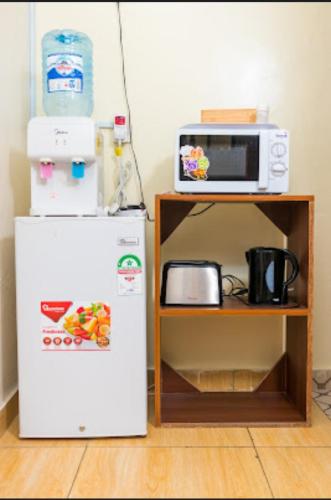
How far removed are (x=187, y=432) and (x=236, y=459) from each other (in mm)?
269

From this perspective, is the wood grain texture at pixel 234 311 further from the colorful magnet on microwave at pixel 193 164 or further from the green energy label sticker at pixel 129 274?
the colorful magnet on microwave at pixel 193 164

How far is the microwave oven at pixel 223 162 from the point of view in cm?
184

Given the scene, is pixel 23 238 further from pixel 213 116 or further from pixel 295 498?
pixel 295 498

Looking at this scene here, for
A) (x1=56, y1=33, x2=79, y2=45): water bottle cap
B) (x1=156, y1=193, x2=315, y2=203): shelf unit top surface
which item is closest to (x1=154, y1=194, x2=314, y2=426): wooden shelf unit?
(x1=156, y1=193, x2=315, y2=203): shelf unit top surface

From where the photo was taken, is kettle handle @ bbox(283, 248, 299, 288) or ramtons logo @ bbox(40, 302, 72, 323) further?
kettle handle @ bbox(283, 248, 299, 288)

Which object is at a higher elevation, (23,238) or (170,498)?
(23,238)

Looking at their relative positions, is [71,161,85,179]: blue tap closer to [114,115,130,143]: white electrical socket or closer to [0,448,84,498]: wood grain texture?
[114,115,130,143]: white electrical socket

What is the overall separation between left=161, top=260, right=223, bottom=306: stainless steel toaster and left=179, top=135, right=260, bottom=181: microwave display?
0.35 meters

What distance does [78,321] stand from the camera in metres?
1.73

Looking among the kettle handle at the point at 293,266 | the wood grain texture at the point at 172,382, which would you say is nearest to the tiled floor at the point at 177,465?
the wood grain texture at the point at 172,382

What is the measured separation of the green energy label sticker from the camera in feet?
5.68

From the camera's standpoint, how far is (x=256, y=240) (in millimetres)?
2271

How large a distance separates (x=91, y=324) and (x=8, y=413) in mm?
530

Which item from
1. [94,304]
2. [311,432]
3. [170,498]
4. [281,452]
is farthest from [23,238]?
[311,432]
